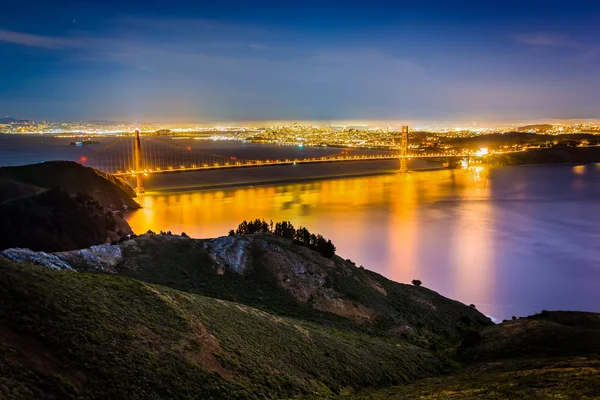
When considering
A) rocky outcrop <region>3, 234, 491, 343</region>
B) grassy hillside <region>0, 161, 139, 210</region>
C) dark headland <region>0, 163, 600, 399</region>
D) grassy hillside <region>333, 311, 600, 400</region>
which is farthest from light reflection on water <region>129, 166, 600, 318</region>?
grassy hillside <region>333, 311, 600, 400</region>

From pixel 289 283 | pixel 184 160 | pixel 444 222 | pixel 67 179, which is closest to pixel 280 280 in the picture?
pixel 289 283

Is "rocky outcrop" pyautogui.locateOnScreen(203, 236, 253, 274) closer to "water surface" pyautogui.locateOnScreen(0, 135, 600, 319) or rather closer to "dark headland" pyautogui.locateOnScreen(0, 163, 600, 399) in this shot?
"dark headland" pyautogui.locateOnScreen(0, 163, 600, 399)

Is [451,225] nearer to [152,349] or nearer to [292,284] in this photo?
[292,284]

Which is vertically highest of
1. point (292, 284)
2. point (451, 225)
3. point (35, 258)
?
point (35, 258)

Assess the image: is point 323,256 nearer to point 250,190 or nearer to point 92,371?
point 92,371

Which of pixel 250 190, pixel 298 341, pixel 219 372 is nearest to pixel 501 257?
pixel 298 341

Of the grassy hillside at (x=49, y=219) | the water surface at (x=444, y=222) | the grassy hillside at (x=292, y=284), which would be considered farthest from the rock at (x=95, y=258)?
the water surface at (x=444, y=222)
